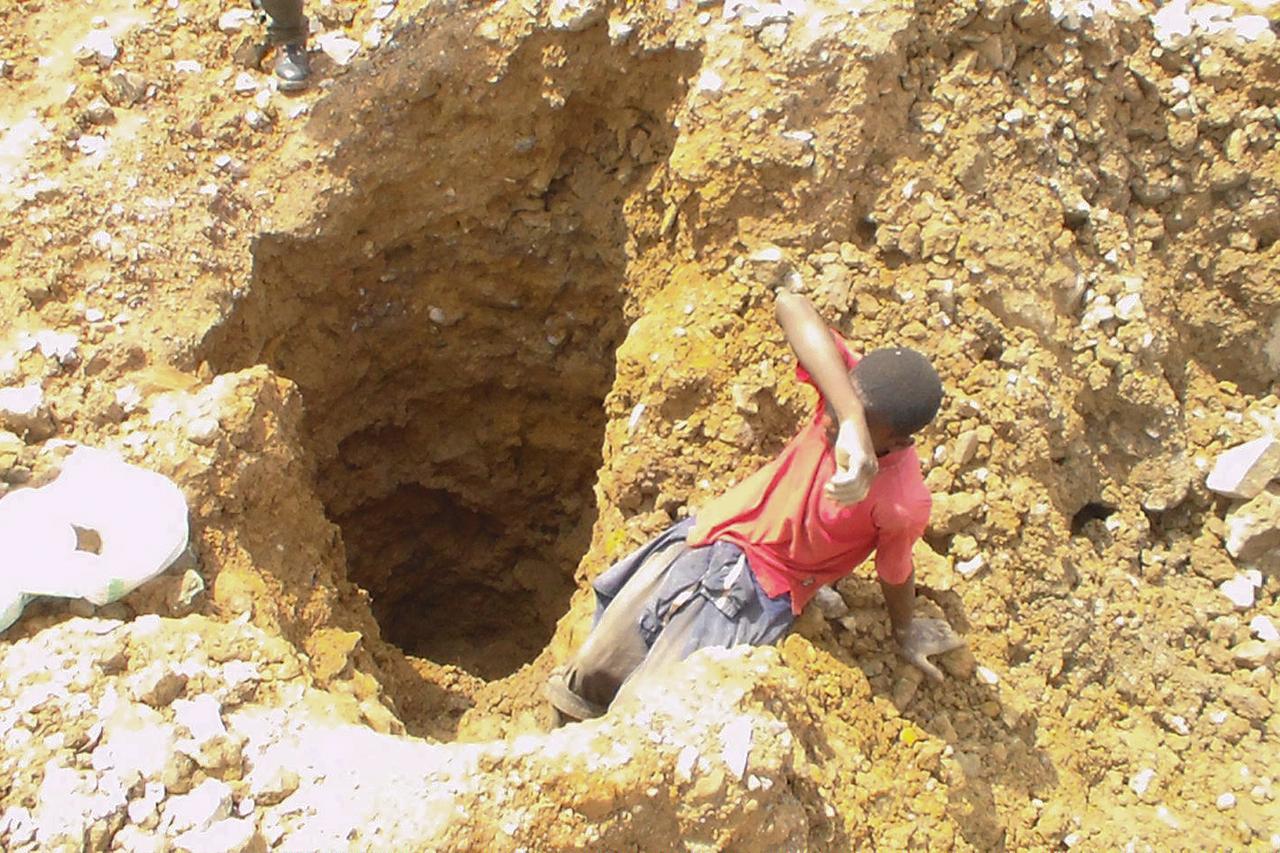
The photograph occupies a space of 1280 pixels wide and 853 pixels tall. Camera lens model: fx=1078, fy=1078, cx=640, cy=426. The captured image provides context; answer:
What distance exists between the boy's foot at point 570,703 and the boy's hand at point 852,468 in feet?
3.83

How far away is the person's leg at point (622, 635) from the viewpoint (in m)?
3.04

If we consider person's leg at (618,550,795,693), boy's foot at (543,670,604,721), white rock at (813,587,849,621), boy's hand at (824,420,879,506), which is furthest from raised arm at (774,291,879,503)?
boy's foot at (543,670,604,721)

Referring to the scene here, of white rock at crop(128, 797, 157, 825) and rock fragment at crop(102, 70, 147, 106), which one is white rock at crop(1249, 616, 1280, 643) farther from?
rock fragment at crop(102, 70, 147, 106)

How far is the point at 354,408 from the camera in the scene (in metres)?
4.71

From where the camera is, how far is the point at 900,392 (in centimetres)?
245

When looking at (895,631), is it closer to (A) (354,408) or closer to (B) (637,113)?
(B) (637,113)

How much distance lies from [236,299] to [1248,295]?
3.59 metres

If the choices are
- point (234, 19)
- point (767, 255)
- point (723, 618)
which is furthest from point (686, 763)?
point (234, 19)

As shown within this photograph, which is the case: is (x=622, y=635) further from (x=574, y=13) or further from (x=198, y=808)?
(x=574, y=13)

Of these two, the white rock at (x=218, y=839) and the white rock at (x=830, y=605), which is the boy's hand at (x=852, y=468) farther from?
the white rock at (x=218, y=839)

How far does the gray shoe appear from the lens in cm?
385

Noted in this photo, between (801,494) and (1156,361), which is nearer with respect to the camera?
(801,494)

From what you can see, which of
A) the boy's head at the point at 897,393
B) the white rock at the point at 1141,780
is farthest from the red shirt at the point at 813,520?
the white rock at the point at 1141,780

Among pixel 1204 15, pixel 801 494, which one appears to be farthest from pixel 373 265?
pixel 1204 15
